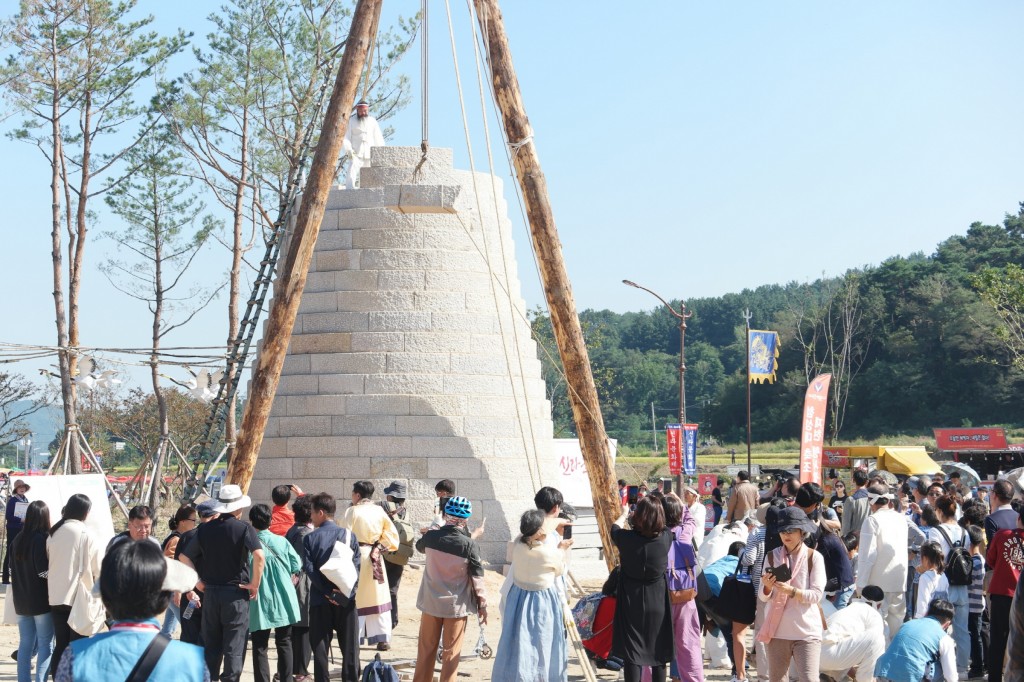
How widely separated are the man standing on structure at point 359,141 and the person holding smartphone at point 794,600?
9840 millimetres

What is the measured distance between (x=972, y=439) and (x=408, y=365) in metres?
26.4

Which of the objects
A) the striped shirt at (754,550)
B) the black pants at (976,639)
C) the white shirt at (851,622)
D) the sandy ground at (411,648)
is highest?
the striped shirt at (754,550)

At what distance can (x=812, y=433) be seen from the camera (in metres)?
16.9

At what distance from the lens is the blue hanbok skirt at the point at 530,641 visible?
23.9ft

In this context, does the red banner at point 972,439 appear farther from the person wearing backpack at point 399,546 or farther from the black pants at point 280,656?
the black pants at point 280,656

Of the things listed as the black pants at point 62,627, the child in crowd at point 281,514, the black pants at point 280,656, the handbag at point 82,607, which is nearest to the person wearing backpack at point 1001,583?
the black pants at point 280,656

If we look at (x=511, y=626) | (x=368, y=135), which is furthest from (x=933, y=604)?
(x=368, y=135)

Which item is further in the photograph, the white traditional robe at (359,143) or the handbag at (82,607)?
the white traditional robe at (359,143)

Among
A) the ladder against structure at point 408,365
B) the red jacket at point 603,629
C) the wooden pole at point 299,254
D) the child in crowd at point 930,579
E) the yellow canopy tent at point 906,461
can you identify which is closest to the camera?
the red jacket at point 603,629

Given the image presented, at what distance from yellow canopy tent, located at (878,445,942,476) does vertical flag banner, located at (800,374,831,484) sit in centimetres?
1540

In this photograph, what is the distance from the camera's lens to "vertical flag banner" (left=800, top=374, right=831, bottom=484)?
55.3ft

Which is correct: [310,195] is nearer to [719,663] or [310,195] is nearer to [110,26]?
[719,663]

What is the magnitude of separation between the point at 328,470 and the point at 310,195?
3679 mm

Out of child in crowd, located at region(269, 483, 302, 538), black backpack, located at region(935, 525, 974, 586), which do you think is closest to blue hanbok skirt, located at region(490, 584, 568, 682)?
child in crowd, located at region(269, 483, 302, 538)
